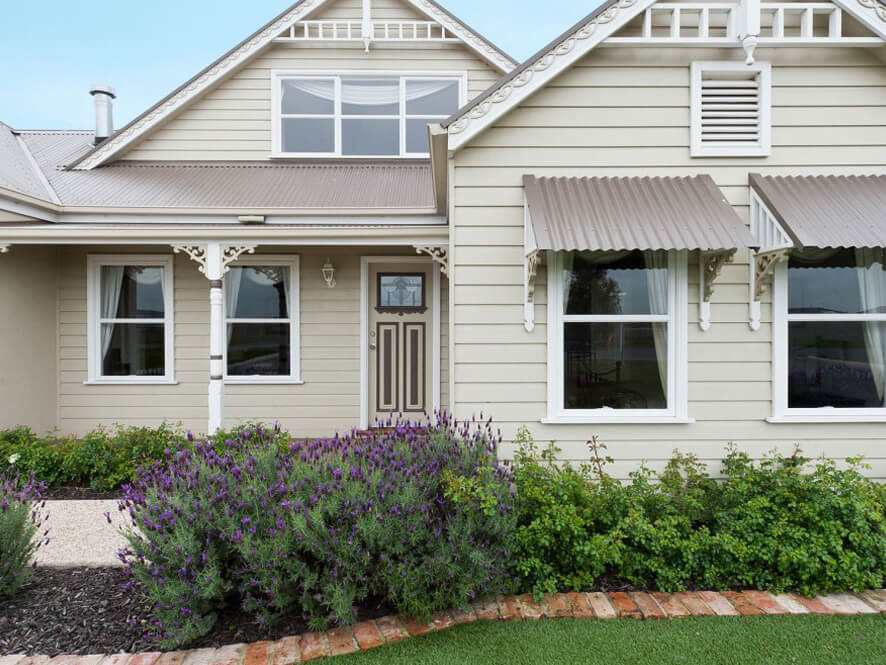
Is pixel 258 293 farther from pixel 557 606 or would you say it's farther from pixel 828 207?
pixel 828 207

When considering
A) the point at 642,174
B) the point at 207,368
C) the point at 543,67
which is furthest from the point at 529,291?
the point at 207,368

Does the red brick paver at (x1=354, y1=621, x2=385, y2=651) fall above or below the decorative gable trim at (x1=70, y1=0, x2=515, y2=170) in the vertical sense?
below

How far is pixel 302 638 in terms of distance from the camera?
319 centimetres

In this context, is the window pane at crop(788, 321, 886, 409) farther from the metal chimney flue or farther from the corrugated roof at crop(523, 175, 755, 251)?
the metal chimney flue

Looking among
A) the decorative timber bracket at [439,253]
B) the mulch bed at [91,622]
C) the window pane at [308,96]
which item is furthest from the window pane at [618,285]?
the window pane at [308,96]

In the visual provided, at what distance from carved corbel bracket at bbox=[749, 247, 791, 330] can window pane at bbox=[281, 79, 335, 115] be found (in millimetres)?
7335

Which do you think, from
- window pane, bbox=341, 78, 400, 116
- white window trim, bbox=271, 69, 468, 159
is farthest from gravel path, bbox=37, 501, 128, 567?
window pane, bbox=341, 78, 400, 116

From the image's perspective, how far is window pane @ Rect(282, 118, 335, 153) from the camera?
930 cm

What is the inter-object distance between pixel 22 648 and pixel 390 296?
572cm

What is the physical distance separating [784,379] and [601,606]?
269cm

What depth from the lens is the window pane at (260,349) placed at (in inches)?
313

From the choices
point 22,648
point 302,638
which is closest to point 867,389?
point 302,638

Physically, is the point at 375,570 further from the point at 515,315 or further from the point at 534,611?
the point at 515,315

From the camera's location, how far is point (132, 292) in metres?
7.88
